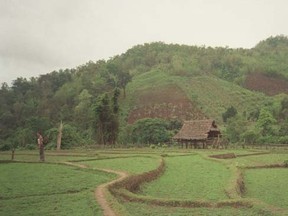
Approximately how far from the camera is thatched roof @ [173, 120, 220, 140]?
47.1m

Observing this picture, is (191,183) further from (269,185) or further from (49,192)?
(49,192)

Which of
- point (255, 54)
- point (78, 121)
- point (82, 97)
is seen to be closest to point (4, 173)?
point (78, 121)

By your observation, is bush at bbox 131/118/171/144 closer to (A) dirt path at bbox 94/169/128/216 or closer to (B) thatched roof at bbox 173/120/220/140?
(B) thatched roof at bbox 173/120/220/140

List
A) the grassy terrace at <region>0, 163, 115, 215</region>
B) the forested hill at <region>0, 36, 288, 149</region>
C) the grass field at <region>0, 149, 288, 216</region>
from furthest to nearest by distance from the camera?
the forested hill at <region>0, 36, 288, 149</region> → the grass field at <region>0, 149, 288, 216</region> → the grassy terrace at <region>0, 163, 115, 215</region>

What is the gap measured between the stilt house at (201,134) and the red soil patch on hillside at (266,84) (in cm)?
6746

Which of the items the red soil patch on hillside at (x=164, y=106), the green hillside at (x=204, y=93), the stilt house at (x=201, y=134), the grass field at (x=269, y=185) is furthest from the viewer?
the green hillside at (x=204, y=93)

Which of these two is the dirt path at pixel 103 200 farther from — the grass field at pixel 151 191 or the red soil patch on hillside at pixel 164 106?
the red soil patch on hillside at pixel 164 106

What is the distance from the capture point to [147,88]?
10431 centimetres

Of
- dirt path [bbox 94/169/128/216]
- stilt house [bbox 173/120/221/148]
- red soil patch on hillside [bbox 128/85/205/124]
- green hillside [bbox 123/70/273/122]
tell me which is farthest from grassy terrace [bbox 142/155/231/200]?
green hillside [bbox 123/70/273/122]

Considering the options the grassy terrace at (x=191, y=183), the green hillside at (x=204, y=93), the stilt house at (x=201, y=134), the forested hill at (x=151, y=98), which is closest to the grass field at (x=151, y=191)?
the grassy terrace at (x=191, y=183)

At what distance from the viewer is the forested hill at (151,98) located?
54938mm

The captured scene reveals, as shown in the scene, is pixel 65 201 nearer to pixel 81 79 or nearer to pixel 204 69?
pixel 81 79

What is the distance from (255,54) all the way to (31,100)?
90.9 metres

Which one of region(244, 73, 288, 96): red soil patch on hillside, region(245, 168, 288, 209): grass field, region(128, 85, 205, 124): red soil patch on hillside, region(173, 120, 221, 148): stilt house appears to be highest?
region(244, 73, 288, 96): red soil patch on hillside
